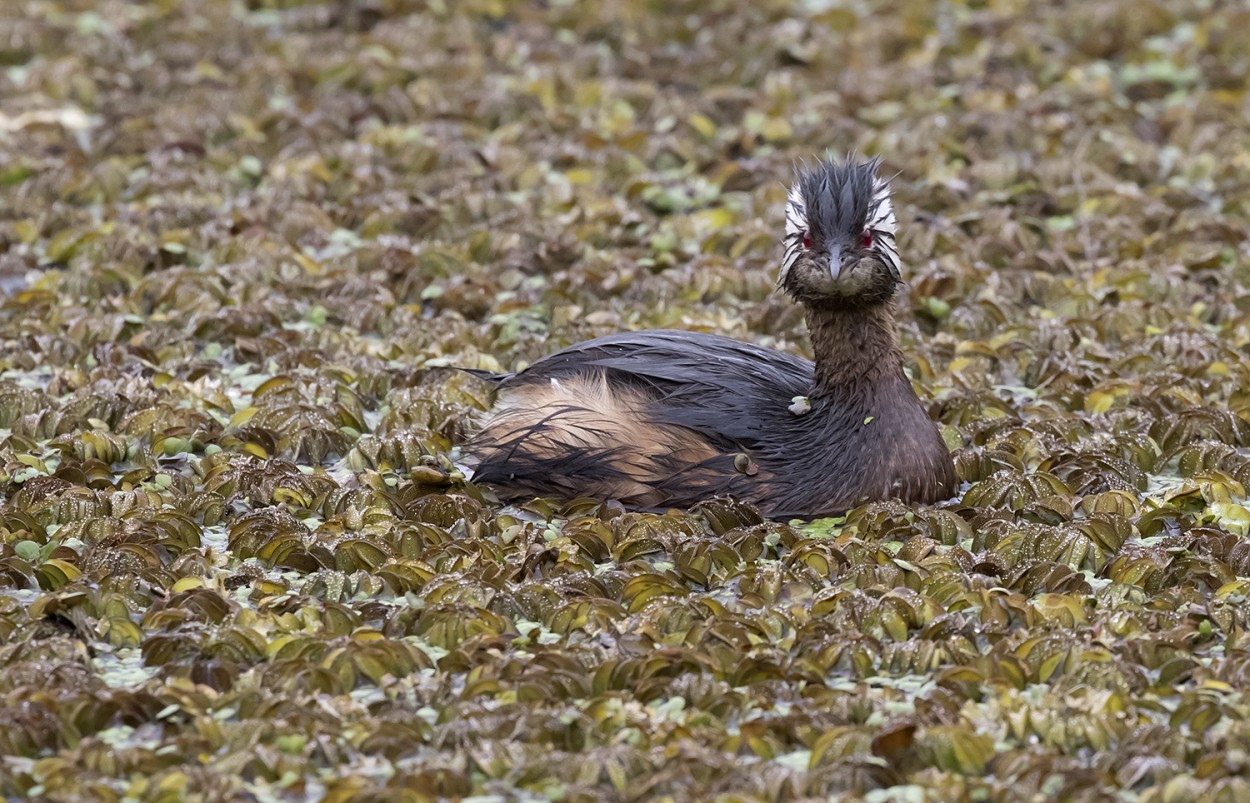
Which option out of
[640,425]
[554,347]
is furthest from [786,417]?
[554,347]

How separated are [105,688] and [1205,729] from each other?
141 inches

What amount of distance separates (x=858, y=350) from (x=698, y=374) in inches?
27.9

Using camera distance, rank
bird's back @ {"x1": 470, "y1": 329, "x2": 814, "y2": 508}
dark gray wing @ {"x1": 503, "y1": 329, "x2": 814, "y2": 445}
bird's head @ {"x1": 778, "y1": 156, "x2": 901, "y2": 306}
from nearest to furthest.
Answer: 1. bird's head @ {"x1": 778, "y1": 156, "x2": 901, "y2": 306}
2. bird's back @ {"x1": 470, "y1": 329, "x2": 814, "y2": 508}
3. dark gray wing @ {"x1": 503, "y1": 329, "x2": 814, "y2": 445}

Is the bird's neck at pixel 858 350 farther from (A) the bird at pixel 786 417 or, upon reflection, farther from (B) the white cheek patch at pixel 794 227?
(B) the white cheek patch at pixel 794 227

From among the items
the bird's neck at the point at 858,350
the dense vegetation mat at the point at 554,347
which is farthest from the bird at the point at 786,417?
the dense vegetation mat at the point at 554,347

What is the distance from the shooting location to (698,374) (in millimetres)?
7938

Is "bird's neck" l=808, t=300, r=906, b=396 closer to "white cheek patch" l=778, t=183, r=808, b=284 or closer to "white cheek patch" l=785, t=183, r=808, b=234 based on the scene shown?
"white cheek patch" l=778, t=183, r=808, b=284

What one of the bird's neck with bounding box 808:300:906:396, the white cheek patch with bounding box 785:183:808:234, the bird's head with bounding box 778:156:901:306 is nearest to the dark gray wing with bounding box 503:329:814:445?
the bird's neck with bounding box 808:300:906:396

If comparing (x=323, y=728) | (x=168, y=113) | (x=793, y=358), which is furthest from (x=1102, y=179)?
(x=323, y=728)

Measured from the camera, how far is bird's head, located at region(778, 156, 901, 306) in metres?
7.57

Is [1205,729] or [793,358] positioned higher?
[793,358]

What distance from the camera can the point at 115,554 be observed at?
270 inches

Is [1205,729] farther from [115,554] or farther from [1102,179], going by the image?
[1102,179]

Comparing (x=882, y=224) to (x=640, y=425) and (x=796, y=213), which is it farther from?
(x=640, y=425)
